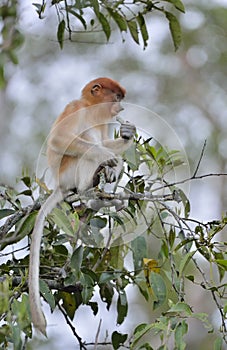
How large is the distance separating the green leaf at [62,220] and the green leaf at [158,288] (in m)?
0.19

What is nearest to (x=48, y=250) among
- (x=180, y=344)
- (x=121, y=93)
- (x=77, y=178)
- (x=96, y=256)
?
(x=96, y=256)

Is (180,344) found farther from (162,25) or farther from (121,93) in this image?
(162,25)

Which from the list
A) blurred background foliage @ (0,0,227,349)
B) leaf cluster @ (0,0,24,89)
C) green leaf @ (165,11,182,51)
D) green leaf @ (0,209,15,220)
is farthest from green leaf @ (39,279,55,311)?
blurred background foliage @ (0,0,227,349)

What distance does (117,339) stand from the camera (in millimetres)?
1451

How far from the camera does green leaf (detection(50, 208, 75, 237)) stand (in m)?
1.27

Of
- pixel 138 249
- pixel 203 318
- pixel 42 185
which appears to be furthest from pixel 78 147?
pixel 203 318

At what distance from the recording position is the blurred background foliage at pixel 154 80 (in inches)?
262

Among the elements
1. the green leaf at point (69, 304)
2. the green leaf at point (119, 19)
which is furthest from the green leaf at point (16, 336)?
the green leaf at point (119, 19)

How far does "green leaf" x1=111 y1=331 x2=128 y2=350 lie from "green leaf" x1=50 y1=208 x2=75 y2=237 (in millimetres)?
274

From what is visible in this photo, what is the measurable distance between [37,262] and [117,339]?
1.03ft

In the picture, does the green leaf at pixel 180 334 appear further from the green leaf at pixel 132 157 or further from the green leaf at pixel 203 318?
the green leaf at pixel 132 157

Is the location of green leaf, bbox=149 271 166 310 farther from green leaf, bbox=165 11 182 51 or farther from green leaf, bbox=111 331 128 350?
green leaf, bbox=165 11 182 51

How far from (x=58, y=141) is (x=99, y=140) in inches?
8.6

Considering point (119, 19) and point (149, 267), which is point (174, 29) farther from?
point (149, 267)
